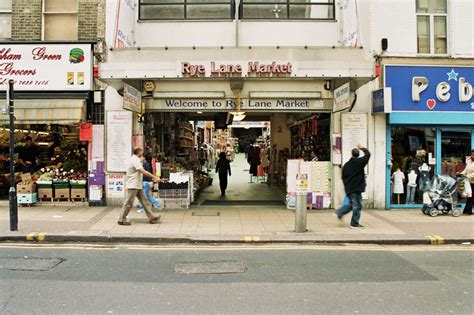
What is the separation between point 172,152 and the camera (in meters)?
16.8

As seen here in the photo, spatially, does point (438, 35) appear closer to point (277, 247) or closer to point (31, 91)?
point (277, 247)

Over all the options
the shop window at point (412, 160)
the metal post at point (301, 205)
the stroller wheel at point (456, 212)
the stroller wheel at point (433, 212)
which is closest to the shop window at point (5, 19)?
the metal post at point (301, 205)

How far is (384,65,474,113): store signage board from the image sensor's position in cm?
1237

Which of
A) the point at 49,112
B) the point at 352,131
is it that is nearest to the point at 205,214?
the point at 352,131

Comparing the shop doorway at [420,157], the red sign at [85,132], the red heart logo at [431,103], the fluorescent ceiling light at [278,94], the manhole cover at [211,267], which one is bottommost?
the manhole cover at [211,267]

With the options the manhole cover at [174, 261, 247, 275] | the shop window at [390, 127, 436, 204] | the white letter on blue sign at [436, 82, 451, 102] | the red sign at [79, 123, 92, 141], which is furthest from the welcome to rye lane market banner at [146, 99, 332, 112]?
the manhole cover at [174, 261, 247, 275]

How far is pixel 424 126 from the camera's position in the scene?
41.9ft

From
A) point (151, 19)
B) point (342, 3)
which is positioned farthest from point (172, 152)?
point (342, 3)

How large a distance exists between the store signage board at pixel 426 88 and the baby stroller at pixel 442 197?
2.13 meters

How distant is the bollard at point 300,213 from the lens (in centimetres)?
927

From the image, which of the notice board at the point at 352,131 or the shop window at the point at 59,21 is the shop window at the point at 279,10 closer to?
the notice board at the point at 352,131

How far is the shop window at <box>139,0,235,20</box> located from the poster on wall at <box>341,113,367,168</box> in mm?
4501

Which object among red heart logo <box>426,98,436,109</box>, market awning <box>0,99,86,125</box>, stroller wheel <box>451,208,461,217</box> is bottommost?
stroller wheel <box>451,208,461,217</box>

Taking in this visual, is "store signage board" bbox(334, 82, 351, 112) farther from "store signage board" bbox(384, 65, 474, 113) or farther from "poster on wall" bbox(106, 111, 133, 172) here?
"poster on wall" bbox(106, 111, 133, 172)
